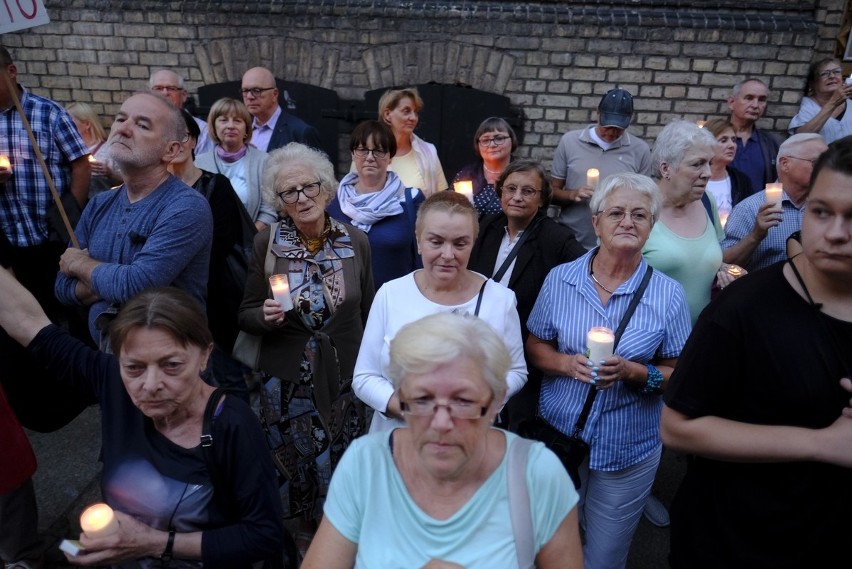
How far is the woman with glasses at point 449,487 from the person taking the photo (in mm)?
1461

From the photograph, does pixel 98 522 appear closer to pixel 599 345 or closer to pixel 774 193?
pixel 599 345

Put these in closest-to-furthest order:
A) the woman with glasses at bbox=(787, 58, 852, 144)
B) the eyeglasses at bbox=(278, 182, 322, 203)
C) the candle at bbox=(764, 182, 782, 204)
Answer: the eyeglasses at bbox=(278, 182, 322, 203)
the candle at bbox=(764, 182, 782, 204)
the woman with glasses at bbox=(787, 58, 852, 144)

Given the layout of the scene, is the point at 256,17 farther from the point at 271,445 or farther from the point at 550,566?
the point at 550,566

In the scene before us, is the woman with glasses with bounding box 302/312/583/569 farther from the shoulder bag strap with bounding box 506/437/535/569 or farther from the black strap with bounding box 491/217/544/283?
the black strap with bounding box 491/217/544/283

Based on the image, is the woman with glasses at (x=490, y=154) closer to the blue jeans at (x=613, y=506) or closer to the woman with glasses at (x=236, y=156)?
the woman with glasses at (x=236, y=156)

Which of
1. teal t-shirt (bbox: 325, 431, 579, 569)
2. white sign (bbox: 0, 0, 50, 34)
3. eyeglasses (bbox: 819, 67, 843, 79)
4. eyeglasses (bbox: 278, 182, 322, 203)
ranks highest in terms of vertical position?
eyeglasses (bbox: 819, 67, 843, 79)

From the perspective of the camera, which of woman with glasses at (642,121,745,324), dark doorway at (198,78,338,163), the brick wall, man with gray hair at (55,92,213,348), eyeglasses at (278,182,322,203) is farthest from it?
dark doorway at (198,78,338,163)

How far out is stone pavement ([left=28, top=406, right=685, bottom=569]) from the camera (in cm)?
308

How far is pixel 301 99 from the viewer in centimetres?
617

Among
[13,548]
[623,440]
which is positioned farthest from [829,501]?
[13,548]

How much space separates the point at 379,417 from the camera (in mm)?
2502

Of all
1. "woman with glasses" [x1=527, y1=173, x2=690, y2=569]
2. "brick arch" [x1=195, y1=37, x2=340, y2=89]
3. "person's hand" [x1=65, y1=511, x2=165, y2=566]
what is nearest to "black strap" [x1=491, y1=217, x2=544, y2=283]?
"woman with glasses" [x1=527, y1=173, x2=690, y2=569]

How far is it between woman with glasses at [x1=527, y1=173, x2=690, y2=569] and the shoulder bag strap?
2.76ft

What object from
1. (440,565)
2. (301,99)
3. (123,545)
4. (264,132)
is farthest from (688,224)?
(301,99)
